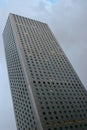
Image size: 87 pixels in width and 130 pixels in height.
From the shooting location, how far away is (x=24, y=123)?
118 meters

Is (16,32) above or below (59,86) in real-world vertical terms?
above

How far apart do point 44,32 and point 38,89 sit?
5967 centimetres

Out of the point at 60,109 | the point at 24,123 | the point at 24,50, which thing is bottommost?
the point at 24,123

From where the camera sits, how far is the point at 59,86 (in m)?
128

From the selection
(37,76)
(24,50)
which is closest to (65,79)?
(37,76)

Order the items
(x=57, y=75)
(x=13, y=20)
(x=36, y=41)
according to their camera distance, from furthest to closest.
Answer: (x=13, y=20), (x=36, y=41), (x=57, y=75)

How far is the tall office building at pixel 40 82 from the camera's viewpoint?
11119 cm

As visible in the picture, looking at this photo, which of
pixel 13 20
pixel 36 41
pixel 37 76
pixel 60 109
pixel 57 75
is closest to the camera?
pixel 60 109

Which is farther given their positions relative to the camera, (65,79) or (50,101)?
(65,79)

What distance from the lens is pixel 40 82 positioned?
123 m

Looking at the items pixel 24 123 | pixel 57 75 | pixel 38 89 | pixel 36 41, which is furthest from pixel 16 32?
pixel 24 123

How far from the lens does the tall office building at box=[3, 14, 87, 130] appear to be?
11119cm

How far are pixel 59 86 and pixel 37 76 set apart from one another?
12163 mm

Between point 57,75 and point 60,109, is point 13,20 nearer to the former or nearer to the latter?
point 57,75
